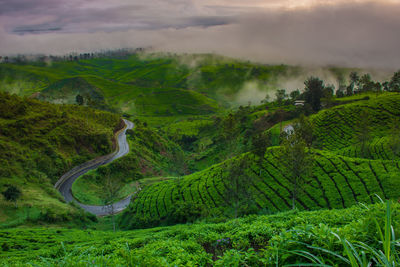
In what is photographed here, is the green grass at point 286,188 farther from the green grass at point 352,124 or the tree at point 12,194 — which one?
the green grass at point 352,124

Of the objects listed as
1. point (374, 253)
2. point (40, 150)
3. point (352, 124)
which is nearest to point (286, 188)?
point (374, 253)

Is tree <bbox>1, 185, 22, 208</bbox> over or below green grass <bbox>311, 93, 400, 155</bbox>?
below

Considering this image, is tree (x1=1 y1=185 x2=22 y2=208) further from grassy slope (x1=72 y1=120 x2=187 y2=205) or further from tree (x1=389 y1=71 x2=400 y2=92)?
tree (x1=389 y1=71 x2=400 y2=92)

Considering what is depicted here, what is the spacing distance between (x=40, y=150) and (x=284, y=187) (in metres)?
64.3

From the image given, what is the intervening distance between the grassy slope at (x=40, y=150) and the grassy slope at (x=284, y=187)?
16085mm

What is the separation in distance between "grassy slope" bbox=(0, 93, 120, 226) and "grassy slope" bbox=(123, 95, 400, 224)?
16.1 m

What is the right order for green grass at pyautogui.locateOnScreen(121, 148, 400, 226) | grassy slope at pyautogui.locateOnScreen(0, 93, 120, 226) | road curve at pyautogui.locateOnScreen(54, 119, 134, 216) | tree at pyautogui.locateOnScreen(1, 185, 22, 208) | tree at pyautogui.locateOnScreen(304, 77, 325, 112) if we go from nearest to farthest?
green grass at pyautogui.locateOnScreen(121, 148, 400, 226) < tree at pyautogui.locateOnScreen(1, 185, 22, 208) < grassy slope at pyautogui.locateOnScreen(0, 93, 120, 226) < road curve at pyautogui.locateOnScreen(54, 119, 134, 216) < tree at pyautogui.locateOnScreen(304, 77, 325, 112)

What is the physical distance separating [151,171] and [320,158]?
5902 cm

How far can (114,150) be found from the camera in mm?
84000

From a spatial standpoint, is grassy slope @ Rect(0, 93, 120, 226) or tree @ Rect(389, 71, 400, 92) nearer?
grassy slope @ Rect(0, 93, 120, 226)

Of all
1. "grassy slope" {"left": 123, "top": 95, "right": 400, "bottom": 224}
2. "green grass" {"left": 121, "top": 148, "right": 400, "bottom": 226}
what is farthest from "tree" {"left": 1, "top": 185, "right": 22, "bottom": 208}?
"green grass" {"left": 121, "top": 148, "right": 400, "bottom": 226}

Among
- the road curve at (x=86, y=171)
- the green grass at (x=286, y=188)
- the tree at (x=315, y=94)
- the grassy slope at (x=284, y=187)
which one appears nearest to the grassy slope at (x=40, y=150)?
the road curve at (x=86, y=171)

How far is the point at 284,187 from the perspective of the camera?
3744cm

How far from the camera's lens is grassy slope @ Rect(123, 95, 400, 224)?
105 feet
